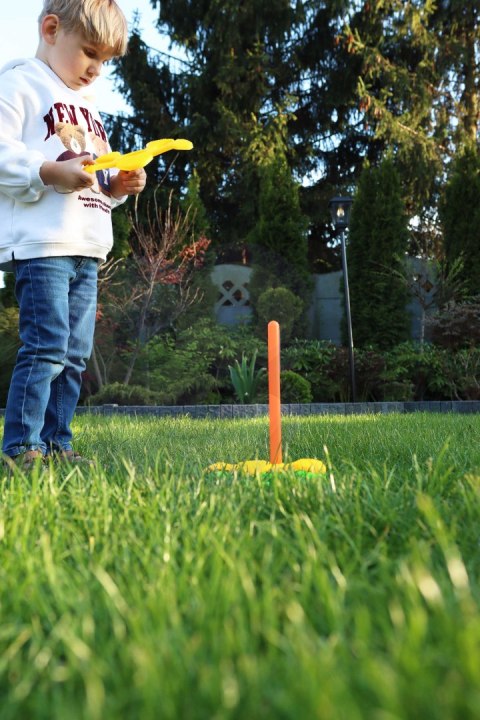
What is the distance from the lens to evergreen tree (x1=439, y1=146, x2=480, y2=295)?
1043 centimetres

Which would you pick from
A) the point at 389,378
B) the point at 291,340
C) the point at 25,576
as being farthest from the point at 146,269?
the point at 25,576

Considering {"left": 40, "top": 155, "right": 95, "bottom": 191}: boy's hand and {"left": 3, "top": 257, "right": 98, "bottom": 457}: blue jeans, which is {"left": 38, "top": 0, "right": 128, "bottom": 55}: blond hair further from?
{"left": 3, "top": 257, "right": 98, "bottom": 457}: blue jeans

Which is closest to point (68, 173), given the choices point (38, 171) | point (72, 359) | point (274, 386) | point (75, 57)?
point (38, 171)

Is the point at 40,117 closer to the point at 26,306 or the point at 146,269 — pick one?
the point at 26,306

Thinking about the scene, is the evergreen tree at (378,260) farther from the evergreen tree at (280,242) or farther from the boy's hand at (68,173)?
the boy's hand at (68,173)

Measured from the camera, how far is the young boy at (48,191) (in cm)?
247

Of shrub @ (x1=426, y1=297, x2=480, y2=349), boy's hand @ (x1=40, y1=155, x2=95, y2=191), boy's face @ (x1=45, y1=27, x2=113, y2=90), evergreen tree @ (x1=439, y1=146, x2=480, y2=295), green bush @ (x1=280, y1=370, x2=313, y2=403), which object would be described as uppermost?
evergreen tree @ (x1=439, y1=146, x2=480, y2=295)

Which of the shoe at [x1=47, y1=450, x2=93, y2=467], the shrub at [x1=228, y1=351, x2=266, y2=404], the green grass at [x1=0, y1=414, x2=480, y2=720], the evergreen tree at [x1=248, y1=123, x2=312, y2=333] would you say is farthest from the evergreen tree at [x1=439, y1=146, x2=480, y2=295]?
the green grass at [x1=0, y1=414, x2=480, y2=720]

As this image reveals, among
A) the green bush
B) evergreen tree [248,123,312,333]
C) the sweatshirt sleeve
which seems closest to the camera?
the sweatshirt sleeve

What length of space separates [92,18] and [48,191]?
603 millimetres

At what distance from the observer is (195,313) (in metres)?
10.7

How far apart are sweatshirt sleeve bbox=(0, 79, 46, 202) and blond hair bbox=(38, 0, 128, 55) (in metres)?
0.32

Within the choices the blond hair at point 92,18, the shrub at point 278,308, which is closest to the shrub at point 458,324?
the shrub at point 278,308

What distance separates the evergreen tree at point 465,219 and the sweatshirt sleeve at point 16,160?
8.70m
